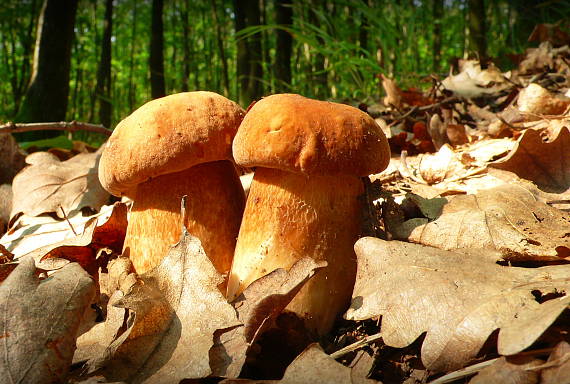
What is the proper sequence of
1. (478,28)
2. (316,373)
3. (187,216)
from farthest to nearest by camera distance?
(478,28)
(187,216)
(316,373)

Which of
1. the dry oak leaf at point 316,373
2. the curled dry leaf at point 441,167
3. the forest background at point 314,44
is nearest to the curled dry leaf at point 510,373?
the dry oak leaf at point 316,373

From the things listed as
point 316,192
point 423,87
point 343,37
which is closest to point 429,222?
point 316,192

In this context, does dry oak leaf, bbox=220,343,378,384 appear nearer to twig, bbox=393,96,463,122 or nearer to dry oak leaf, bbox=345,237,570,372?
dry oak leaf, bbox=345,237,570,372

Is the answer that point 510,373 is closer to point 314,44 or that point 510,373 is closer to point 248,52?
point 314,44

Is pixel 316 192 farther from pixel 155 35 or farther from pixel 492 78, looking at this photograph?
pixel 155 35

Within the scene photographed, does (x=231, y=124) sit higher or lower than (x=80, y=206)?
higher

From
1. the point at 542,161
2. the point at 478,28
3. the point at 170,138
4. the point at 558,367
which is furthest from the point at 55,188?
the point at 478,28
